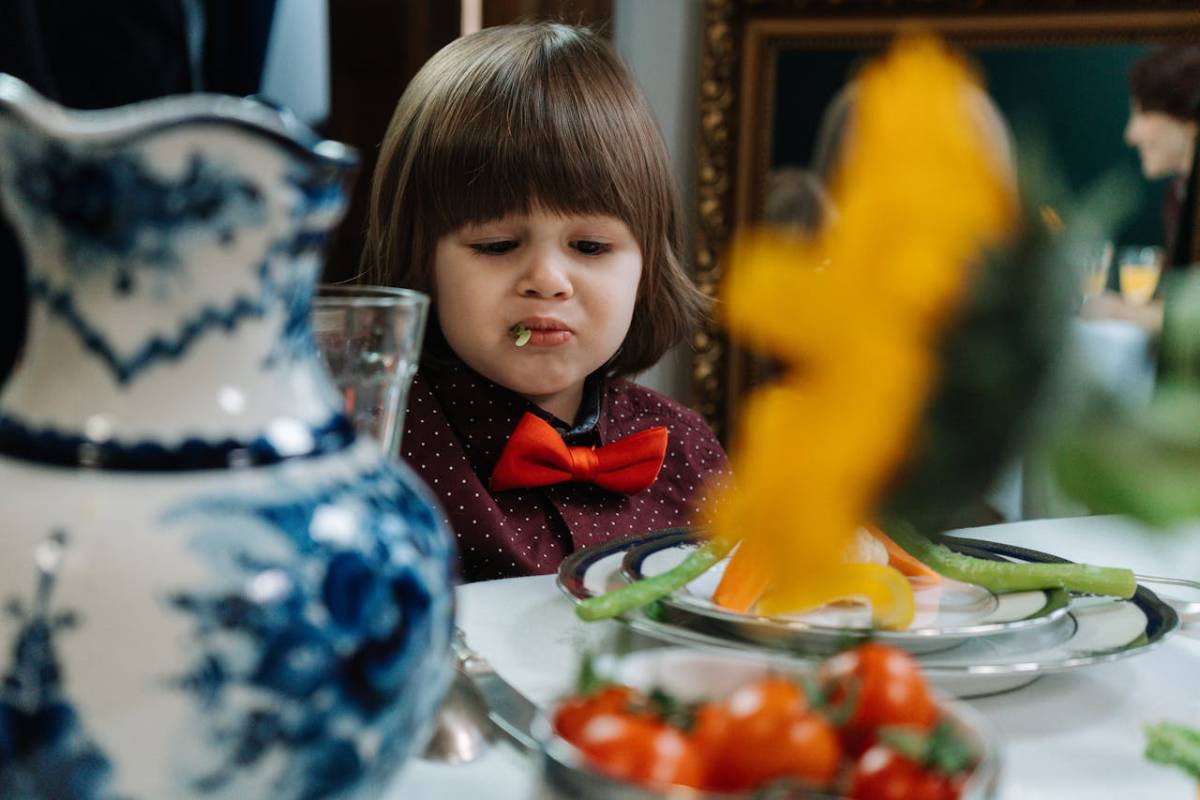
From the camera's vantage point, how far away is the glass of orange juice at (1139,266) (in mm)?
2072

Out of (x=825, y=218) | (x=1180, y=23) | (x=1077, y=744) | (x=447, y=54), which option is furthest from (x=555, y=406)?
(x=1180, y=23)

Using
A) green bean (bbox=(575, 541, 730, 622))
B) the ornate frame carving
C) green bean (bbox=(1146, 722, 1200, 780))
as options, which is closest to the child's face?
green bean (bbox=(575, 541, 730, 622))

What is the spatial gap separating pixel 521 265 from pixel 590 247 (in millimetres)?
92

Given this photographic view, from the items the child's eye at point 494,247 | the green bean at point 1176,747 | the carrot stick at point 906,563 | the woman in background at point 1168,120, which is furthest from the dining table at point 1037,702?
Answer: the woman in background at point 1168,120

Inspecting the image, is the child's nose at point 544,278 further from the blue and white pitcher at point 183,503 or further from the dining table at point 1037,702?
the blue and white pitcher at point 183,503

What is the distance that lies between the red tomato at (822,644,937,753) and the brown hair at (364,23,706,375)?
871 mm

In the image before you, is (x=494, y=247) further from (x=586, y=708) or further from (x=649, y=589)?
(x=586, y=708)

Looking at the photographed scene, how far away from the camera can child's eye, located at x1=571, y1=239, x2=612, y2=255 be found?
50.9 inches

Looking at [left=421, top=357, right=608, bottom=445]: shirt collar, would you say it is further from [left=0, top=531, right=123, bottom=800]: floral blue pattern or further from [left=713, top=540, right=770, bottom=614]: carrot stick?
[left=0, top=531, right=123, bottom=800]: floral blue pattern

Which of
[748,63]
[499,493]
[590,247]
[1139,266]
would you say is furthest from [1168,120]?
[499,493]

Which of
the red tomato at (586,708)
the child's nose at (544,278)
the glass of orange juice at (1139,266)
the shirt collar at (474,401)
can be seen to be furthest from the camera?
the glass of orange juice at (1139,266)

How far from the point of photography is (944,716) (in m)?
0.45

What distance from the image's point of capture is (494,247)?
1.27m

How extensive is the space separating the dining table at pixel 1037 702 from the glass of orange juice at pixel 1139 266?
1.28 m
